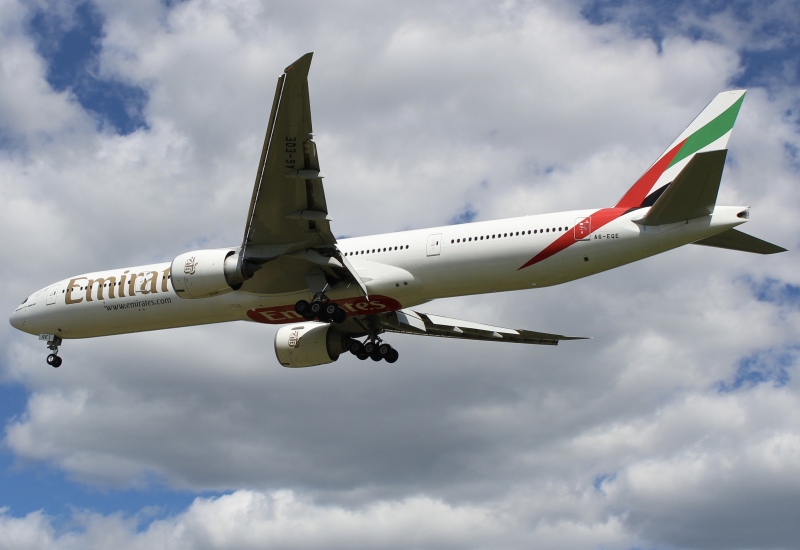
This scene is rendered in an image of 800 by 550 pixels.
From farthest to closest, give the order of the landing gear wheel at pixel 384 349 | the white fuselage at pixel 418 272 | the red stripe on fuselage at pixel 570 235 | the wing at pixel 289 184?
the landing gear wheel at pixel 384 349 → the red stripe on fuselage at pixel 570 235 → the white fuselage at pixel 418 272 → the wing at pixel 289 184

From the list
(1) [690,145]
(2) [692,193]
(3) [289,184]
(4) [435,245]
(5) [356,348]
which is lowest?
(5) [356,348]

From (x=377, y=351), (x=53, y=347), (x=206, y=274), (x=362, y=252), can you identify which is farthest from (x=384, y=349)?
(x=53, y=347)

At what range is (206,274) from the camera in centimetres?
2677

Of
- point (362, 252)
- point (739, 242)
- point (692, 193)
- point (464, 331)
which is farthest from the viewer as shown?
point (464, 331)

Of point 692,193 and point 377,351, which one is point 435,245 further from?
point 692,193

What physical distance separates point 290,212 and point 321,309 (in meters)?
3.06

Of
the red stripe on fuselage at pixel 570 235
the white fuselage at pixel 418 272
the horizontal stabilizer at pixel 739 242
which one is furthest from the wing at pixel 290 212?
the horizontal stabilizer at pixel 739 242

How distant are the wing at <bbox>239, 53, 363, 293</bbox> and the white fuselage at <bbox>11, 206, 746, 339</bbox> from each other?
2.01ft

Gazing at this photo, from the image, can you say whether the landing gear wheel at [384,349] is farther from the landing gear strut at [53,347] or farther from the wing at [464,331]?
the landing gear strut at [53,347]

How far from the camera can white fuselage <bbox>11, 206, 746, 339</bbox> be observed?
84.8 feet

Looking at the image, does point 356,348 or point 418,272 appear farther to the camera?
point 356,348

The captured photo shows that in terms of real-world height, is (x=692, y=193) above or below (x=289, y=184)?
below

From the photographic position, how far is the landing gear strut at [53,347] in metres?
32.2

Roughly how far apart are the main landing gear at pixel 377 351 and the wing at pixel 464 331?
181 cm
